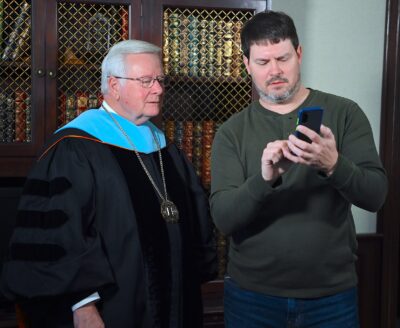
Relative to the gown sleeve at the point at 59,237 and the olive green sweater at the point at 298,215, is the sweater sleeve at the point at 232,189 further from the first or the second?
the gown sleeve at the point at 59,237

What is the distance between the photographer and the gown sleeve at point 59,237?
182 cm

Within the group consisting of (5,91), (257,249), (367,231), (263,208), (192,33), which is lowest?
(367,231)

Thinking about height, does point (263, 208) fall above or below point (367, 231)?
above

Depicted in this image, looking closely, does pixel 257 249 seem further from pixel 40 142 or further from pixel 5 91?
pixel 5 91

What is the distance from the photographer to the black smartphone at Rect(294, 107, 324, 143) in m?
1.37

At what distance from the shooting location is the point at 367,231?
134 inches

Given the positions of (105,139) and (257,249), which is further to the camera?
(105,139)

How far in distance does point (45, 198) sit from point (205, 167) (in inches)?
41.9

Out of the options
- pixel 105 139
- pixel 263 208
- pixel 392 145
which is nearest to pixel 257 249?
pixel 263 208

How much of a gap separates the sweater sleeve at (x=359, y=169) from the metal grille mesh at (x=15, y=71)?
59.7 inches

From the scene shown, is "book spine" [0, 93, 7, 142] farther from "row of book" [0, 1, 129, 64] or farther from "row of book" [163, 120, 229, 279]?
"row of book" [163, 120, 229, 279]

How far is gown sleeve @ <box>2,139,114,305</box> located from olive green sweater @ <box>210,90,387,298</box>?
45cm

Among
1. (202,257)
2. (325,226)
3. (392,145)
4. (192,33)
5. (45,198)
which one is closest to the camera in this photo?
(325,226)

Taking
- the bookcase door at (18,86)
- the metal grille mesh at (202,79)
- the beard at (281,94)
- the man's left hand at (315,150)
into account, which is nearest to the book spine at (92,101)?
the bookcase door at (18,86)
